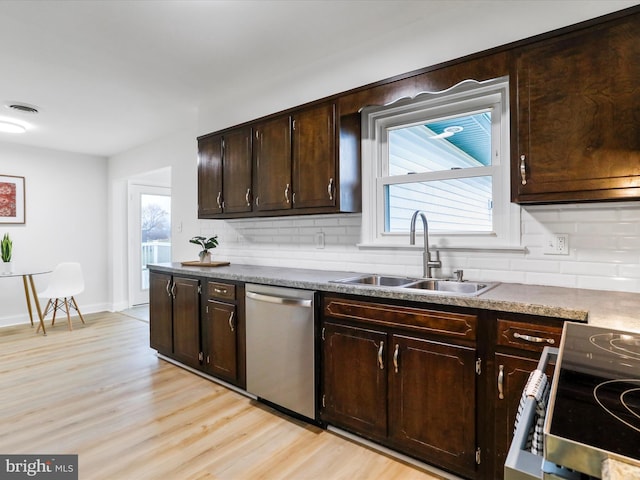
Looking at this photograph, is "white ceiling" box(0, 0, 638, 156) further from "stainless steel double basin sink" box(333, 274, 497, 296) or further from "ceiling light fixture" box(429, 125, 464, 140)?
"stainless steel double basin sink" box(333, 274, 497, 296)

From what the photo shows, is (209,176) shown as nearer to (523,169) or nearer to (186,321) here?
(186,321)

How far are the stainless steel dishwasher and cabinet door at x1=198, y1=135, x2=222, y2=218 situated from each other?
3.88 feet

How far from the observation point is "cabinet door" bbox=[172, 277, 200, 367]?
3.04m

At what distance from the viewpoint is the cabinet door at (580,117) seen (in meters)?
1.53

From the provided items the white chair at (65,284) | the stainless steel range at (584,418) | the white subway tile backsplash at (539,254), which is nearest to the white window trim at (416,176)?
the white subway tile backsplash at (539,254)

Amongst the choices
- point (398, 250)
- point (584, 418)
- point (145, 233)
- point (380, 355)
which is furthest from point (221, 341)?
point (145, 233)

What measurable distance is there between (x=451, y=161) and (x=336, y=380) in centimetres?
159

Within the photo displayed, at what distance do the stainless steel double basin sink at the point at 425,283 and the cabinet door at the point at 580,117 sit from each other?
1.87ft

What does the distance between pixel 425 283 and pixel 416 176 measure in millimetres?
765

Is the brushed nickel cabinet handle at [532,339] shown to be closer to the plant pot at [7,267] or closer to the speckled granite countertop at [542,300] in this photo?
the speckled granite countertop at [542,300]

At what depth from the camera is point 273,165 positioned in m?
2.89

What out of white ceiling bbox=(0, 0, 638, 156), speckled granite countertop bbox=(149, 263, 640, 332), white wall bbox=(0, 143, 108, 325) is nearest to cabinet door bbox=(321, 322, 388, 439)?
speckled granite countertop bbox=(149, 263, 640, 332)

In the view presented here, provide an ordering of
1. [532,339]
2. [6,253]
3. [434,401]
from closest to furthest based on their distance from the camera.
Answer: [532,339] → [434,401] → [6,253]

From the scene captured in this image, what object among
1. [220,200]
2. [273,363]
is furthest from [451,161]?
[220,200]
